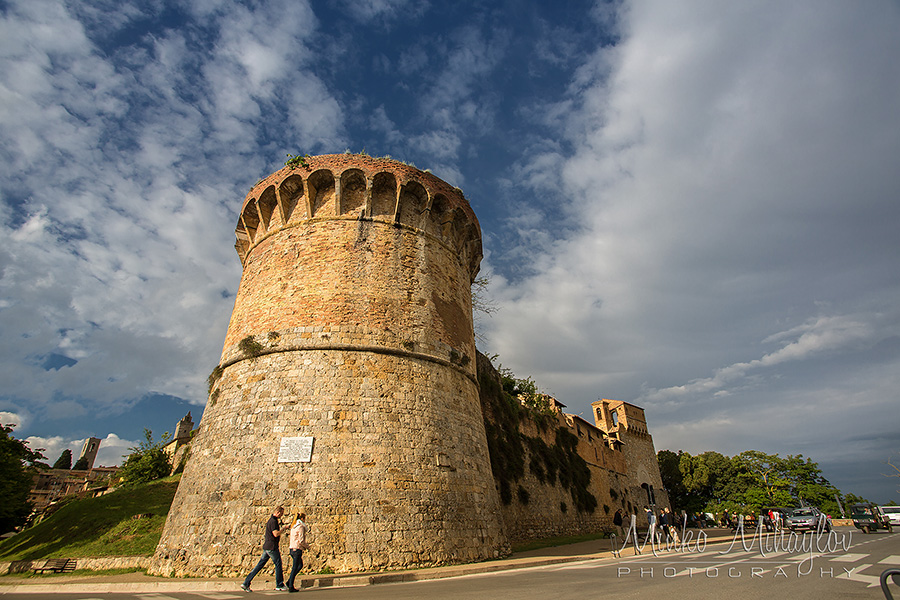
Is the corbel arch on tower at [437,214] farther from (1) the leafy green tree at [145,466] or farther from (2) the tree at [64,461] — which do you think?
(2) the tree at [64,461]

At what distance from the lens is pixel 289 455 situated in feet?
29.6

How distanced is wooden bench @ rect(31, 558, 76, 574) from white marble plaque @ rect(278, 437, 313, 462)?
6.23 meters

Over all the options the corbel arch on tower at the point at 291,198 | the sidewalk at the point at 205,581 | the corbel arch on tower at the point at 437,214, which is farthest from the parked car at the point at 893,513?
the corbel arch on tower at the point at 291,198

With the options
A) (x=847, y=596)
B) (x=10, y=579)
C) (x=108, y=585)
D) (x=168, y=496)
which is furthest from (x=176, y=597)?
(x=168, y=496)

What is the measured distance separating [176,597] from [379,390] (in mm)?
4880

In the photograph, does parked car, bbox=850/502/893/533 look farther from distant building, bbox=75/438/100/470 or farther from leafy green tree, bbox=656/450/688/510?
distant building, bbox=75/438/100/470

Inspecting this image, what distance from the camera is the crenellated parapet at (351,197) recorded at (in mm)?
12305

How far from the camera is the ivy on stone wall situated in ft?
53.2

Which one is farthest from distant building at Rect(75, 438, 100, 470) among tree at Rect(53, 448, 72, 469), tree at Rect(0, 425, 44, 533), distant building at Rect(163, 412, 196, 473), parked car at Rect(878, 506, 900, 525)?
parked car at Rect(878, 506, 900, 525)

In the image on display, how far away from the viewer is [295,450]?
9047 mm

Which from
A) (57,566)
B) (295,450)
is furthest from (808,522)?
(57,566)

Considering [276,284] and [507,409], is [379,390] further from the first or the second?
[507,409]

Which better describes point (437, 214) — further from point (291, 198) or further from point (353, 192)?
point (291, 198)

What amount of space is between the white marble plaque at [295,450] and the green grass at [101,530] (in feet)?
17.5
